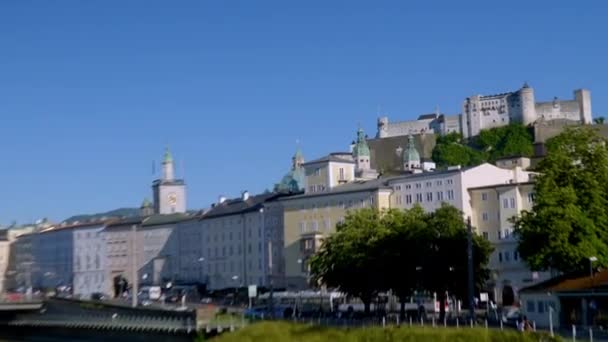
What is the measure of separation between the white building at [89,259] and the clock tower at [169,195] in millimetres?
11218

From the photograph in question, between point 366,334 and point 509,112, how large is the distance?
143597 mm

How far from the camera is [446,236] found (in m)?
70.9

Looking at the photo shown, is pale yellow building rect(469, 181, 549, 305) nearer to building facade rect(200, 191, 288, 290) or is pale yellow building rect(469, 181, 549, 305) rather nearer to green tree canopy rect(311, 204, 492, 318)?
green tree canopy rect(311, 204, 492, 318)

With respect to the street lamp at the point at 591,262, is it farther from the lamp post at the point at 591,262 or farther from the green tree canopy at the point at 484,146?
the green tree canopy at the point at 484,146

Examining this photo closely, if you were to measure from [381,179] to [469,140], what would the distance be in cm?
7060

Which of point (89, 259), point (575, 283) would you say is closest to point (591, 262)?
point (575, 283)

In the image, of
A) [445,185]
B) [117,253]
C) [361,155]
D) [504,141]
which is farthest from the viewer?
[504,141]

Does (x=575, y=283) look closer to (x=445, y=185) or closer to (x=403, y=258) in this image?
(x=403, y=258)

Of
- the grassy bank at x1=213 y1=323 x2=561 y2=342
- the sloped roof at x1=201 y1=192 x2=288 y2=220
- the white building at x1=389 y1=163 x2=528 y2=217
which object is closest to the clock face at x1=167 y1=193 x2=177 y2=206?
the sloped roof at x1=201 y1=192 x2=288 y2=220

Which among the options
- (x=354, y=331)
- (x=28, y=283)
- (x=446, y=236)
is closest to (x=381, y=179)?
(x=446, y=236)

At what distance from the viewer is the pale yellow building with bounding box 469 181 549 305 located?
9806 cm

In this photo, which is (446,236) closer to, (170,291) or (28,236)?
(170,291)

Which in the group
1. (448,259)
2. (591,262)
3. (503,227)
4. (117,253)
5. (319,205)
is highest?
(319,205)

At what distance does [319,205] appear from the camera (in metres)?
116
